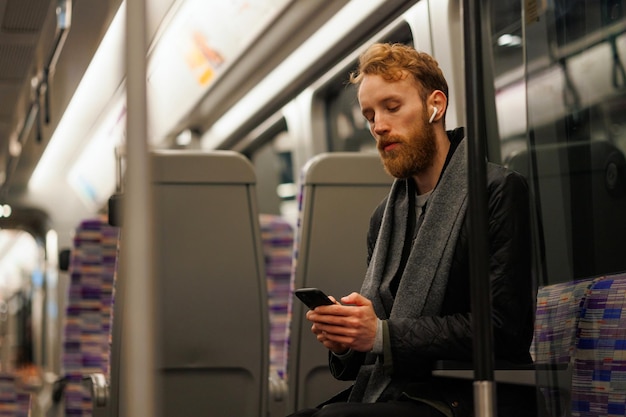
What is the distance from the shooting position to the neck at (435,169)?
8.75 ft

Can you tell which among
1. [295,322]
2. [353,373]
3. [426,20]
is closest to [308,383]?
[295,322]

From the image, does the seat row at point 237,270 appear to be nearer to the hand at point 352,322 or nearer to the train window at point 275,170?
the hand at point 352,322

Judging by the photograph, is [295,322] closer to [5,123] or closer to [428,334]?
[428,334]

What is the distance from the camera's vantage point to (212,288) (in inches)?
151

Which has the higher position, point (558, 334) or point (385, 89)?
point (385, 89)

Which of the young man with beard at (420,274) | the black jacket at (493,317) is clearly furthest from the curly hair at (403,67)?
the black jacket at (493,317)

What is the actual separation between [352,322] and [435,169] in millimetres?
470

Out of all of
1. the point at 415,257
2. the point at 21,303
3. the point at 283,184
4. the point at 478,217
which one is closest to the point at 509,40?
the point at 415,257

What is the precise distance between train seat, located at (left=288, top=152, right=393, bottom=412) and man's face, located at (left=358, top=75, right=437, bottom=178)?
3.74 ft

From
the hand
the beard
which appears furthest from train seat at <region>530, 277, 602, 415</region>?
the beard

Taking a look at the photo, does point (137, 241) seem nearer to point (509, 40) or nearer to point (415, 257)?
point (415, 257)

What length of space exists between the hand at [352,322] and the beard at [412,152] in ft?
1.13

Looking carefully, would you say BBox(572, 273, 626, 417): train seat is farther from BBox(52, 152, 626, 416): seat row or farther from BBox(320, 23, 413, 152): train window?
BBox(320, 23, 413, 152): train window

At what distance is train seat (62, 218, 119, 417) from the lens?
5617mm
